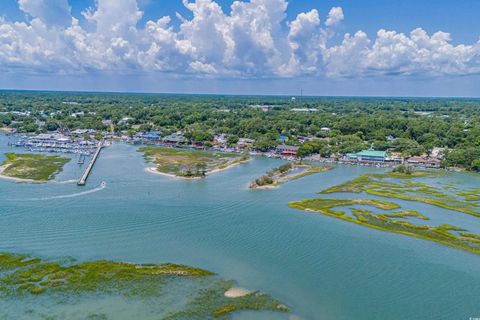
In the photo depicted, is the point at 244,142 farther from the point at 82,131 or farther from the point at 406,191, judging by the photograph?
the point at 406,191

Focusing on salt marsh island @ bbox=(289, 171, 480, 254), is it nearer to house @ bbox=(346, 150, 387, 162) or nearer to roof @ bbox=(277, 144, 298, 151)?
house @ bbox=(346, 150, 387, 162)

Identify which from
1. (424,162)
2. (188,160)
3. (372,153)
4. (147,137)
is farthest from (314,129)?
(188,160)

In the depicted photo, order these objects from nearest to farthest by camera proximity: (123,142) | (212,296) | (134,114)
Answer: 1. (212,296)
2. (123,142)
3. (134,114)

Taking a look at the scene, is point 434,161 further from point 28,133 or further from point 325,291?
point 28,133

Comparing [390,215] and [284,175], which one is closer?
[390,215]

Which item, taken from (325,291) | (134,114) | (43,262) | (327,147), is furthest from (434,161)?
(134,114)

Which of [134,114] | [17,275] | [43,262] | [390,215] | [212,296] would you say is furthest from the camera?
[134,114]
